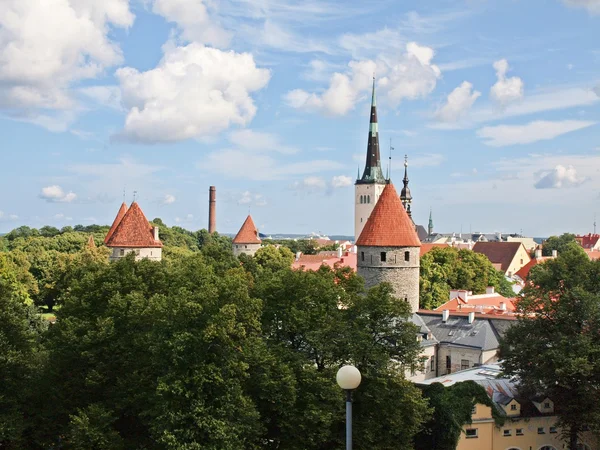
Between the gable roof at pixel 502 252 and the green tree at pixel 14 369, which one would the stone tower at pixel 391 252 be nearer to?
the green tree at pixel 14 369

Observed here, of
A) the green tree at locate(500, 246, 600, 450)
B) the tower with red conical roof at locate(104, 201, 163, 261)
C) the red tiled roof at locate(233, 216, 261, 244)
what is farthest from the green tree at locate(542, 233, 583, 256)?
the green tree at locate(500, 246, 600, 450)

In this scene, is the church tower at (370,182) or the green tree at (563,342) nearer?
the green tree at (563,342)

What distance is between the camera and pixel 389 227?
33562 millimetres

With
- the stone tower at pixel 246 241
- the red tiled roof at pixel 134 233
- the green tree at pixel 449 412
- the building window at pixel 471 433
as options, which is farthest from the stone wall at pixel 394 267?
the stone tower at pixel 246 241

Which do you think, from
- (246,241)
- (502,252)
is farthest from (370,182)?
(246,241)

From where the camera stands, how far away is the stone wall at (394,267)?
109ft

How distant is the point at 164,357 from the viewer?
19.7 meters

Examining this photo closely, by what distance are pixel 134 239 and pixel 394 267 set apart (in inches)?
777

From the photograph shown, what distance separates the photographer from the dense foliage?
51.1m

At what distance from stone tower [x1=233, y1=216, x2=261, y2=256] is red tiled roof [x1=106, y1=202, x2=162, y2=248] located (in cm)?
2457

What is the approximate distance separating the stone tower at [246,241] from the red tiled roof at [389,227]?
121ft

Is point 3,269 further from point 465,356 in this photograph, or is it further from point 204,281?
point 465,356

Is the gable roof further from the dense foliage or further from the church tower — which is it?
the dense foliage

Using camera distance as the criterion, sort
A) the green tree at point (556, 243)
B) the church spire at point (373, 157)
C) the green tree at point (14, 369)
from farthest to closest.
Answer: the green tree at point (556, 243) → the church spire at point (373, 157) → the green tree at point (14, 369)
